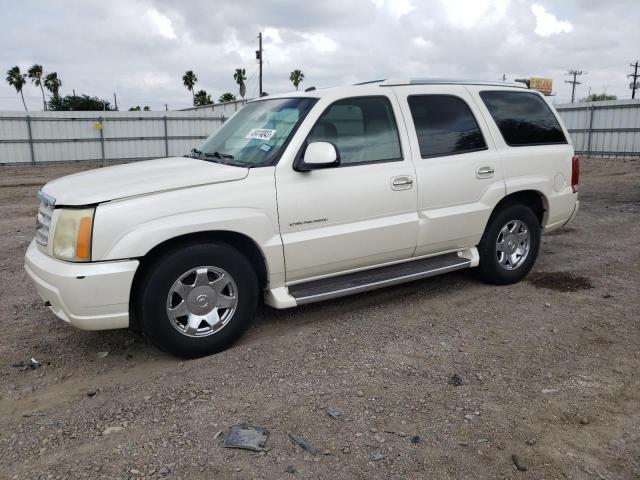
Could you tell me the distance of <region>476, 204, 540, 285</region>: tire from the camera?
5.36 meters

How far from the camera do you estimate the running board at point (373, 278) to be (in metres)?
4.30

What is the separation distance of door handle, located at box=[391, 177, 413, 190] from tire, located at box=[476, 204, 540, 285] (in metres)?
1.15

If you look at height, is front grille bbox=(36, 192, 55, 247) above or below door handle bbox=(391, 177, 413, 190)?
below

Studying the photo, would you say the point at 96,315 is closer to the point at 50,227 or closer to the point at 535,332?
the point at 50,227

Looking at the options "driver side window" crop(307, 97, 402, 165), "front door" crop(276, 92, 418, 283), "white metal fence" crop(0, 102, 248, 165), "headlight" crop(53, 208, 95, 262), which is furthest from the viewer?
"white metal fence" crop(0, 102, 248, 165)

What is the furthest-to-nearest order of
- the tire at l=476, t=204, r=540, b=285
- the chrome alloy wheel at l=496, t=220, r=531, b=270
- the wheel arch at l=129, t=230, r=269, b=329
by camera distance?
the chrome alloy wheel at l=496, t=220, r=531, b=270 < the tire at l=476, t=204, r=540, b=285 < the wheel arch at l=129, t=230, r=269, b=329

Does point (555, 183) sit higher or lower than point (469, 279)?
higher

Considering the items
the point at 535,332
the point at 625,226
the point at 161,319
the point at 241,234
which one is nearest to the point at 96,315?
the point at 161,319

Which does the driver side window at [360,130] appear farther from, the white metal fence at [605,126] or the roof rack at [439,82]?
the white metal fence at [605,126]

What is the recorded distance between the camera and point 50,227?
3.73m

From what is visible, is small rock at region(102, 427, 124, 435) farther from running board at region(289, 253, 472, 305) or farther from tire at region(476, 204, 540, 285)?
tire at region(476, 204, 540, 285)

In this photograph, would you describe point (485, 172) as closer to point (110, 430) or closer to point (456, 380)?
point (456, 380)

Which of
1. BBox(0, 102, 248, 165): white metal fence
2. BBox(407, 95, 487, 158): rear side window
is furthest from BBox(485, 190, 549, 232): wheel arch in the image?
BBox(0, 102, 248, 165): white metal fence

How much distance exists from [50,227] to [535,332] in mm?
3665
